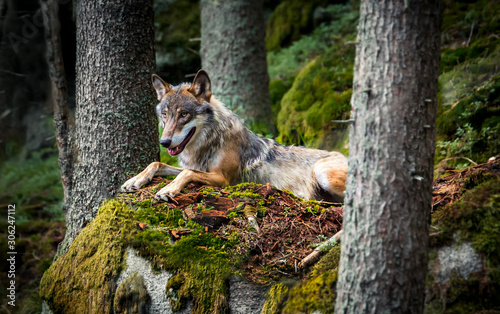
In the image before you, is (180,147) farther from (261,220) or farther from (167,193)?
(261,220)

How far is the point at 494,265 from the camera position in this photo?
2.92 metres

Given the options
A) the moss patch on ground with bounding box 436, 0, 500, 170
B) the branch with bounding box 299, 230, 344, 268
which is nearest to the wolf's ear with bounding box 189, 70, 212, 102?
the branch with bounding box 299, 230, 344, 268

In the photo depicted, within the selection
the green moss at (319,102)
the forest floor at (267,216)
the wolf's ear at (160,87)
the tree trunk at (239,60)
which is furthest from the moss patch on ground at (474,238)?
the tree trunk at (239,60)

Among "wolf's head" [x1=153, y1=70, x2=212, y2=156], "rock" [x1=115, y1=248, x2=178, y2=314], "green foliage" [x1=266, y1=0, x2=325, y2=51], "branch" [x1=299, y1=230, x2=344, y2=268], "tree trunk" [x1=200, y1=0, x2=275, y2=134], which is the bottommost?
"rock" [x1=115, y1=248, x2=178, y2=314]

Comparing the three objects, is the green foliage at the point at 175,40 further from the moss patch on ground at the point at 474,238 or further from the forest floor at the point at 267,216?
the moss patch on ground at the point at 474,238

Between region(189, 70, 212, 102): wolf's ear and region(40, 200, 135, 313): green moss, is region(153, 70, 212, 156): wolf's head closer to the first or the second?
region(189, 70, 212, 102): wolf's ear

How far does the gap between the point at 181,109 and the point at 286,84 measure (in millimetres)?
6936

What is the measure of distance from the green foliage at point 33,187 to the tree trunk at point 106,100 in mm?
4653

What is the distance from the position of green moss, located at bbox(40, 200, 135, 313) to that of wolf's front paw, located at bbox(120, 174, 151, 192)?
0.25 metres

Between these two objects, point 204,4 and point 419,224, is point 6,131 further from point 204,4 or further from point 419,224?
point 419,224

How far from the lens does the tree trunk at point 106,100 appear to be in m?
5.05

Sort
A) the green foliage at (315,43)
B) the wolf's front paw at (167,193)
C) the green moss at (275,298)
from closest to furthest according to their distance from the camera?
1. the green moss at (275,298)
2. the wolf's front paw at (167,193)
3. the green foliage at (315,43)

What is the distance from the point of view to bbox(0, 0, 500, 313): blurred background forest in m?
6.34

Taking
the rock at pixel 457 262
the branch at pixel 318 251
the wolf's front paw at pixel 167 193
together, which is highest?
the wolf's front paw at pixel 167 193
